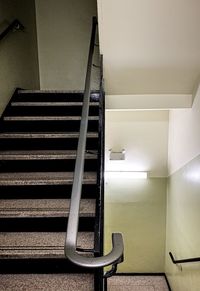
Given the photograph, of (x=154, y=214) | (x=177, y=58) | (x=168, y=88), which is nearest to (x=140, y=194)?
(x=154, y=214)

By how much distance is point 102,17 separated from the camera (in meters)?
2.10

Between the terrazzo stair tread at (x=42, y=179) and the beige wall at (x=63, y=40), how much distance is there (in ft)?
7.24

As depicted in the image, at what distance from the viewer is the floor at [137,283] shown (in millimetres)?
4057

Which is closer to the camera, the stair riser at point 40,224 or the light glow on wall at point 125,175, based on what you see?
the stair riser at point 40,224

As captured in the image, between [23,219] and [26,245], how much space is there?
7.4 inches

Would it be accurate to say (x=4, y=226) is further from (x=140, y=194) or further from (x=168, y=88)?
(x=140, y=194)

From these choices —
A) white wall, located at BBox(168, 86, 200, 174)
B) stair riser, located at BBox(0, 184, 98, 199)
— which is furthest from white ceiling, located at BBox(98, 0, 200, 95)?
stair riser, located at BBox(0, 184, 98, 199)

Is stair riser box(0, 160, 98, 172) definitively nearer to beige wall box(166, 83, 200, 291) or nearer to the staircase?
the staircase

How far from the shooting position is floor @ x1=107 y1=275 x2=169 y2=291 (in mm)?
4057

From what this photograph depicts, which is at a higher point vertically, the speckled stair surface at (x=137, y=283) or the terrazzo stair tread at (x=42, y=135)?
the terrazzo stair tread at (x=42, y=135)

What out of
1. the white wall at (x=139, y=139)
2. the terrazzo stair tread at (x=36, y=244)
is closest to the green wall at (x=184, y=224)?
the white wall at (x=139, y=139)

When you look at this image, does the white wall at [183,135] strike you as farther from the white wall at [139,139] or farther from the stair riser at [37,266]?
the stair riser at [37,266]

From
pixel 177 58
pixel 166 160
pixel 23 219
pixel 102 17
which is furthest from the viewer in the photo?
pixel 166 160

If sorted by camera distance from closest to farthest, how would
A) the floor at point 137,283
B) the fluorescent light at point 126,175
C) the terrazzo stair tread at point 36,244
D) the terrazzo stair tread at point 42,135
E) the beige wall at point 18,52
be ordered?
the terrazzo stair tread at point 36,244
the terrazzo stair tread at point 42,135
the beige wall at point 18,52
the floor at point 137,283
the fluorescent light at point 126,175
